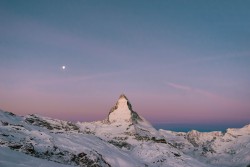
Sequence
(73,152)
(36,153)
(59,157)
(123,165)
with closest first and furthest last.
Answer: (36,153)
(59,157)
(73,152)
(123,165)

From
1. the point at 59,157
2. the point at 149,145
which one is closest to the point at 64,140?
the point at 59,157

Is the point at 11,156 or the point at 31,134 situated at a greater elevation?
the point at 31,134

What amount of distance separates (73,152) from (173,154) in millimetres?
77222

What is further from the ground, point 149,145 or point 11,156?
point 149,145

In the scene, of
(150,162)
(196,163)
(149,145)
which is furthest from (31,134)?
(149,145)

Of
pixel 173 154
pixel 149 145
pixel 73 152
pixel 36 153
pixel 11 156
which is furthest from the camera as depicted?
pixel 149 145

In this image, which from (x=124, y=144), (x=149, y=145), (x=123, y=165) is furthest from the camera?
(x=124, y=144)

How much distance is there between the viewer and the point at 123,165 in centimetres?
9031

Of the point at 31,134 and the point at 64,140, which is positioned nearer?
the point at 31,134

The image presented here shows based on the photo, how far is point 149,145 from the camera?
6304 inches

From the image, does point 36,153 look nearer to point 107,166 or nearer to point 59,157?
point 59,157

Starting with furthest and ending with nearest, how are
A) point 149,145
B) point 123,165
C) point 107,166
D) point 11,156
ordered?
1. point 149,145
2. point 123,165
3. point 107,166
4. point 11,156

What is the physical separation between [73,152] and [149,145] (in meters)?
90.6

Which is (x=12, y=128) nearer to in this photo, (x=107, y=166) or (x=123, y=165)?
(x=107, y=166)
